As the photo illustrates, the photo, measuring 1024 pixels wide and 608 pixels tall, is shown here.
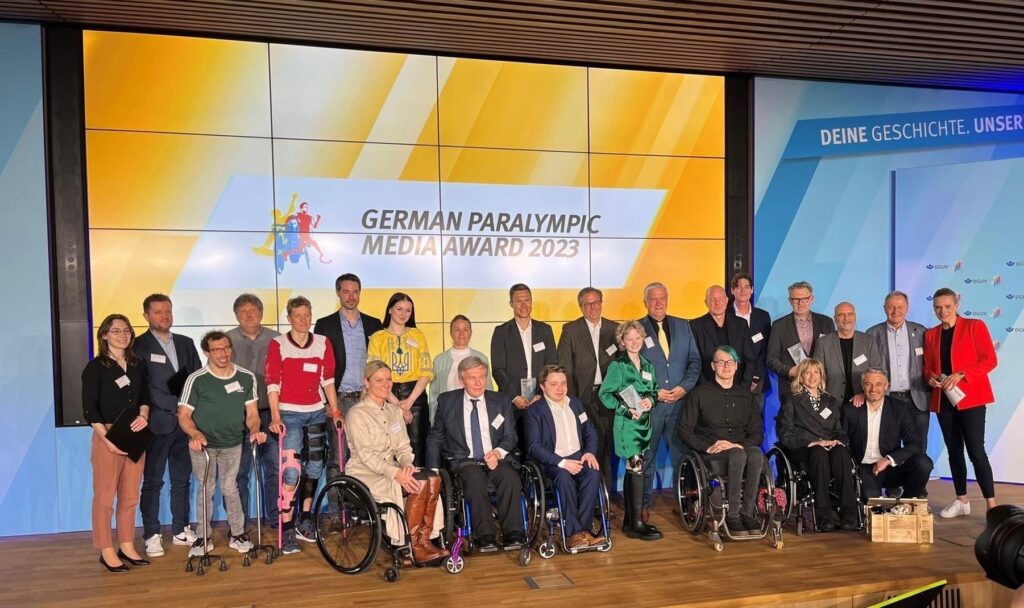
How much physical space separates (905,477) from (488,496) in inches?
102

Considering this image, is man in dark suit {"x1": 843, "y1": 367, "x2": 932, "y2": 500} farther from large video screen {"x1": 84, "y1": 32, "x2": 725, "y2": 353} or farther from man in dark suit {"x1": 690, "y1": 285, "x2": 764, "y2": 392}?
large video screen {"x1": 84, "y1": 32, "x2": 725, "y2": 353}

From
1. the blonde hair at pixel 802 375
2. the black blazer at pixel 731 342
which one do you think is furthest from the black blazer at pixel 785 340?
the blonde hair at pixel 802 375

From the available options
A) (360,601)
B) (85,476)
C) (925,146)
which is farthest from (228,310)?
(925,146)

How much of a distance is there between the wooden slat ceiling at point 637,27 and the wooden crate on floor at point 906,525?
3.06m

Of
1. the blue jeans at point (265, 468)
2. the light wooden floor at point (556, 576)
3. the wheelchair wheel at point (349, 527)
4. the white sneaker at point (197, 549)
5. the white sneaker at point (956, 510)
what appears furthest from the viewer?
the white sneaker at point (956, 510)

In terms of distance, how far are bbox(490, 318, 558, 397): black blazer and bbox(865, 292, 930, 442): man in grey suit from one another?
2.22 meters

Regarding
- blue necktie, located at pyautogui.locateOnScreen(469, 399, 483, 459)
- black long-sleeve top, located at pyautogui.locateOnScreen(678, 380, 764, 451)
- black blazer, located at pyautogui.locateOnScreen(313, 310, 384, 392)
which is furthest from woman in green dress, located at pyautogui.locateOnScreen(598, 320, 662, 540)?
black blazer, located at pyautogui.locateOnScreen(313, 310, 384, 392)

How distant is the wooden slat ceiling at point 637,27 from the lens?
4.62 m

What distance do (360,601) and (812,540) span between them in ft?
8.52

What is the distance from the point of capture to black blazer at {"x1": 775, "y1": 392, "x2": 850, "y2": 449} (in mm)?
4621

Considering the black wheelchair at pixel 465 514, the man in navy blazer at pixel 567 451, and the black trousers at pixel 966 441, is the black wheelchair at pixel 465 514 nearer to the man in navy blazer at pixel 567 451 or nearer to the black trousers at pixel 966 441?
the man in navy blazer at pixel 567 451

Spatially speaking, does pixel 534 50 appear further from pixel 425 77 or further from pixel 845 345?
pixel 845 345

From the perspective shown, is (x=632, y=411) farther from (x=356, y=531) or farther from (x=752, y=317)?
(x=356, y=531)

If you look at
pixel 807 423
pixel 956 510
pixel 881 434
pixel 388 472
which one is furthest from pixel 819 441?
pixel 388 472
